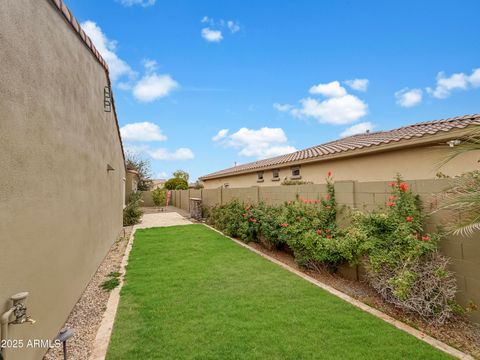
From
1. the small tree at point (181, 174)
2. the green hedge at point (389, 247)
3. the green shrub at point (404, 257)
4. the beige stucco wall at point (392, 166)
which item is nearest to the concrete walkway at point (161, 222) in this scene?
the beige stucco wall at point (392, 166)

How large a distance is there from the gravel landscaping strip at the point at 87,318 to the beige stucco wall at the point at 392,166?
23.4ft

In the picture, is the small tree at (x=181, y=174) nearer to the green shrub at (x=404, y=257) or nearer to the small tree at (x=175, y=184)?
the small tree at (x=175, y=184)

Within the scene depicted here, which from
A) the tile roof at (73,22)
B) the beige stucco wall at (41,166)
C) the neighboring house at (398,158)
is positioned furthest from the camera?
the neighboring house at (398,158)

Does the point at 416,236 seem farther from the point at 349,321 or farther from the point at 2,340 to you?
the point at 2,340

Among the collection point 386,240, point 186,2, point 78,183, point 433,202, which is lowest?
point 386,240

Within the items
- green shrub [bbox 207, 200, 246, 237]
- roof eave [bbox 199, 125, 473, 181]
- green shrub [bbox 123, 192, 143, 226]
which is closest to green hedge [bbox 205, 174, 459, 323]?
roof eave [bbox 199, 125, 473, 181]

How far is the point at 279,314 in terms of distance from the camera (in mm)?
4129

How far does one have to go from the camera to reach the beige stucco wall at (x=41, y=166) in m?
2.30

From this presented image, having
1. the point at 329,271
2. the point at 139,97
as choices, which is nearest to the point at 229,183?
the point at 139,97

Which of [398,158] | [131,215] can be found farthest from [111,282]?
[131,215]

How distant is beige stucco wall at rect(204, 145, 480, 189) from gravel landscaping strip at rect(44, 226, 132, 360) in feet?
23.4

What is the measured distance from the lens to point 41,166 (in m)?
2.96

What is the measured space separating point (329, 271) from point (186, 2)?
11323 millimetres

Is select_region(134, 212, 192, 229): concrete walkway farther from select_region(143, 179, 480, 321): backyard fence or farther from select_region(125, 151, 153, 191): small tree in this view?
select_region(125, 151, 153, 191): small tree
